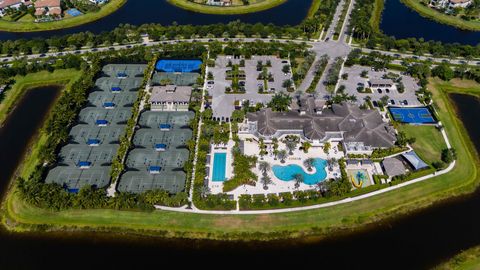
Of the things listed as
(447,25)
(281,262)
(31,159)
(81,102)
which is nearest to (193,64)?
(81,102)

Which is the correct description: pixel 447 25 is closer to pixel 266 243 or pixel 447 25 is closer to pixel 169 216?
pixel 266 243

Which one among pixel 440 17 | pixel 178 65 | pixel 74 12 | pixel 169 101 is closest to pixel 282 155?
pixel 169 101

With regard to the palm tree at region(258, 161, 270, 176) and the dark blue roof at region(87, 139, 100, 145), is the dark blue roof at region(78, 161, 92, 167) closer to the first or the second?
the dark blue roof at region(87, 139, 100, 145)

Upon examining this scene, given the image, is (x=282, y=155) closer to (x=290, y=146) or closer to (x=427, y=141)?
(x=290, y=146)

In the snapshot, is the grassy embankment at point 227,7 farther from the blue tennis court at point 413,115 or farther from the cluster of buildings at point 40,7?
the blue tennis court at point 413,115

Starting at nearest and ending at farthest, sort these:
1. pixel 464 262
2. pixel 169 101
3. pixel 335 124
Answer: pixel 464 262 < pixel 335 124 < pixel 169 101

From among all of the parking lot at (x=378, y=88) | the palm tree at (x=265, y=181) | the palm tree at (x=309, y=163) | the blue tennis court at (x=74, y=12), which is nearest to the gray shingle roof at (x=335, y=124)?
the palm tree at (x=309, y=163)
